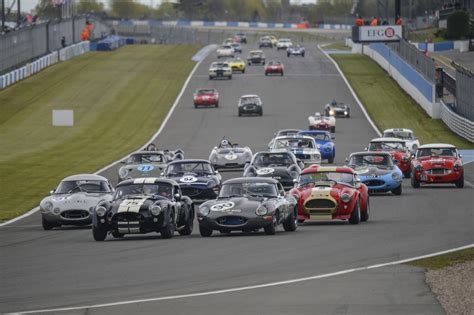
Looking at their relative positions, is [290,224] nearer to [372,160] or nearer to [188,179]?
[188,179]

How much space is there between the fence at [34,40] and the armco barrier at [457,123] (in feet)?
108

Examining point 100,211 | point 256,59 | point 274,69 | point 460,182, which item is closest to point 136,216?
point 100,211

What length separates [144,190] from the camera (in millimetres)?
25578

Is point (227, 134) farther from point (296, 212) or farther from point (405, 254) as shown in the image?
point (405, 254)

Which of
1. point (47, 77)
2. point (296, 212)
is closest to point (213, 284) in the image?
point (296, 212)

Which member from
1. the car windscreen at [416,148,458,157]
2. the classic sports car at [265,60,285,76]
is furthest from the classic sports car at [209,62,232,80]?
the car windscreen at [416,148,458,157]

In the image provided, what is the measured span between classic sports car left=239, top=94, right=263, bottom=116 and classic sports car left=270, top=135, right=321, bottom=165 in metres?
30.3

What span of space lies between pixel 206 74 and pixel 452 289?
8587cm

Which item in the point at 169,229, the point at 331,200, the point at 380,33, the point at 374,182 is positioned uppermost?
the point at 380,33

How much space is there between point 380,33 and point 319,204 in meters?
70.2

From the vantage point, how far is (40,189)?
40.2 metres

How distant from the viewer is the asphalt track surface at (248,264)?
16172mm

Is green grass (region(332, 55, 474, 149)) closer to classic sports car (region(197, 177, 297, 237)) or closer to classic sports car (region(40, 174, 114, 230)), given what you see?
classic sports car (region(40, 174, 114, 230))

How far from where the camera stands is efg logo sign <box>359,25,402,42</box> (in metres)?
95.0
